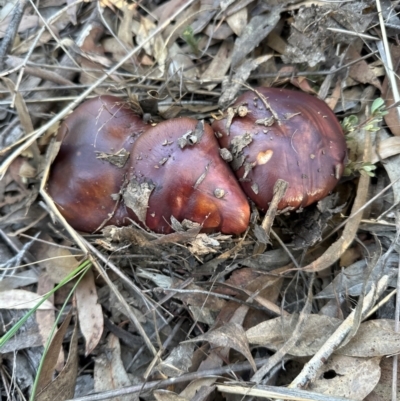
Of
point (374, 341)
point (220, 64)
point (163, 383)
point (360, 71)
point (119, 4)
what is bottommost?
point (374, 341)

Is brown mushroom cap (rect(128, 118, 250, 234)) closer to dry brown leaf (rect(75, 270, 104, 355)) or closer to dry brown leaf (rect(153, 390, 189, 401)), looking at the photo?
dry brown leaf (rect(75, 270, 104, 355))

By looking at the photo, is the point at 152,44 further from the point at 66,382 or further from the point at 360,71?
the point at 66,382

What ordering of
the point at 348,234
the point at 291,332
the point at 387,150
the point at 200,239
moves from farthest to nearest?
the point at 387,150 → the point at 348,234 → the point at 291,332 → the point at 200,239

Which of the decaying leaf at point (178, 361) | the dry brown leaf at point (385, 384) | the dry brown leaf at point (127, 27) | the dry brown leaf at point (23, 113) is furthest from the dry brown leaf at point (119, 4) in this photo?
the dry brown leaf at point (385, 384)

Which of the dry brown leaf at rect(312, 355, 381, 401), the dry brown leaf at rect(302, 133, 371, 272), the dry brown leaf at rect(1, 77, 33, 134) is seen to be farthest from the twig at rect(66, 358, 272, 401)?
the dry brown leaf at rect(1, 77, 33, 134)

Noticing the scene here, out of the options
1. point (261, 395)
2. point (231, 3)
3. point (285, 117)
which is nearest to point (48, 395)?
point (261, 395)

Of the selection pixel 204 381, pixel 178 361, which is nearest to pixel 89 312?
pixel 178 361
